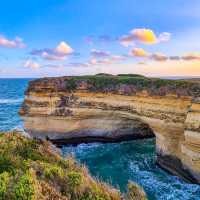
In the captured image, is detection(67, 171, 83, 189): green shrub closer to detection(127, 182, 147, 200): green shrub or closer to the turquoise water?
detection(127, 182, 147, 200): green shrub

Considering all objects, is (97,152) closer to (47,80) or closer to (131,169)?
(131,169)

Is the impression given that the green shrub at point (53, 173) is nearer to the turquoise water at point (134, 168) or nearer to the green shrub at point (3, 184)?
the green shrub at point (3, 184)

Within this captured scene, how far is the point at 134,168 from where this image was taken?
22203 mm

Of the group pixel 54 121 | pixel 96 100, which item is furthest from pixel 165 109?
pixel 54 121

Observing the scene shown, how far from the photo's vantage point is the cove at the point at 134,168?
18312 mm

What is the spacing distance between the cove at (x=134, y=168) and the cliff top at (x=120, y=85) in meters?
4.76

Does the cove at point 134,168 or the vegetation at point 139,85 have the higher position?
the vegetation at point 139,85

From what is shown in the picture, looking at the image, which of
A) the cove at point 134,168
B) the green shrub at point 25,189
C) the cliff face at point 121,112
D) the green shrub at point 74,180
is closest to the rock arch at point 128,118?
the cliff face at point 121,112

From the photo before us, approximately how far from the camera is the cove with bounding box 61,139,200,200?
60.1ft

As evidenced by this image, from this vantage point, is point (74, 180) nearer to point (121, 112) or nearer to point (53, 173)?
point (53, 173)

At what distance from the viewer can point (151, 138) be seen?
1157 inches

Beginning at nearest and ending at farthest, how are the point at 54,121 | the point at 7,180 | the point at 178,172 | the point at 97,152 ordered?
the point at 7,180
the point at 178,172
the point at 97,152
the point at 54,121

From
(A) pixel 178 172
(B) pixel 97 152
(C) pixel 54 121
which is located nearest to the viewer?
(A) pixel 178 172

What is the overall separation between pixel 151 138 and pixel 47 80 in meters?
10.4
